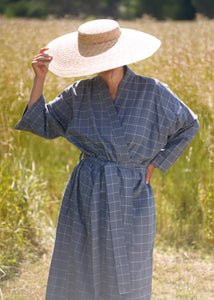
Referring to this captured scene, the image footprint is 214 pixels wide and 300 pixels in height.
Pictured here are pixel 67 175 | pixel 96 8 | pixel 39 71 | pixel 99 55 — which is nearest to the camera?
pixel 99 55

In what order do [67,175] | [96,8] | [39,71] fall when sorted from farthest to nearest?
[96,8] → [67,175] → [39,71]

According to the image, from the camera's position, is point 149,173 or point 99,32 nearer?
point 99,32

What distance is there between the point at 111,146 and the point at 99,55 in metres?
0.37

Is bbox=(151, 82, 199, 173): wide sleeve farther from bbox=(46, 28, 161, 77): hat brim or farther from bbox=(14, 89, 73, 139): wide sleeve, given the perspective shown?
bbox=(14, 89, 73, 139): wide sleeve

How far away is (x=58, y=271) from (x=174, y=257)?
1.28m

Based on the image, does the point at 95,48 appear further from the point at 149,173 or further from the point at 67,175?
the point at 67,175

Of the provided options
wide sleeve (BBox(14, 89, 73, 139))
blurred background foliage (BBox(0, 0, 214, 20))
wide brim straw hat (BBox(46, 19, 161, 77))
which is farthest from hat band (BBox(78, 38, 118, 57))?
blurred background foliage (BBox(0, 0, 214, 20))

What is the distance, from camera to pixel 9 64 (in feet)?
13.1

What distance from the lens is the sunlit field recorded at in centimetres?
297

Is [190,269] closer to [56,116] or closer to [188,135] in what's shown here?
[188,135]

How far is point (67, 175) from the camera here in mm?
3398

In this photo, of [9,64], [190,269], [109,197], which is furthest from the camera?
[9,64]

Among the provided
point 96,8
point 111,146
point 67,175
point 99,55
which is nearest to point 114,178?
point 111,146

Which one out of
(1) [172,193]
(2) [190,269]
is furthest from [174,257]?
(1) [172,193]
